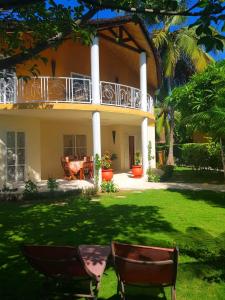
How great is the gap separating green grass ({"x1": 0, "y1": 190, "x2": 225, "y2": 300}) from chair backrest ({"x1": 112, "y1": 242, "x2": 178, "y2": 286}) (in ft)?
2.69

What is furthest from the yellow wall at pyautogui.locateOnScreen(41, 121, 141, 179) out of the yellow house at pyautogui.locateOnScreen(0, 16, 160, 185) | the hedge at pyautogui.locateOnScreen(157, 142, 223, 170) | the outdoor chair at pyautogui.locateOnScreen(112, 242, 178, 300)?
the outdoor chair at pyautogui.locateOnScreen(112, 242, 178, 300)

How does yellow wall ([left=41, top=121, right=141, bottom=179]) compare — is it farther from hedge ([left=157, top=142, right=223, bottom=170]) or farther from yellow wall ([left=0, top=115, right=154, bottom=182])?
hedge ([left=157, top=142, right=223, bottom=170])

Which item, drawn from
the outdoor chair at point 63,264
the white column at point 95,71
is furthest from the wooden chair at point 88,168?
the outdoor chair at point 63,264

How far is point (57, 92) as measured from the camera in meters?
16.1

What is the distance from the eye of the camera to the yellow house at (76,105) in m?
13.6

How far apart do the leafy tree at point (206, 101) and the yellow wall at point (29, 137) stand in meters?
5.71

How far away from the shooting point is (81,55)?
1742 cm

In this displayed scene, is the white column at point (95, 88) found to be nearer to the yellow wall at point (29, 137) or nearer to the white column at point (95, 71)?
the white column at point (95, 71)

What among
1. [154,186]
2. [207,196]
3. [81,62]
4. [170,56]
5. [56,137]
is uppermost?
[170,56]

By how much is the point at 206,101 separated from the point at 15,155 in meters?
7.52

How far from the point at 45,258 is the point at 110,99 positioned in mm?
11824

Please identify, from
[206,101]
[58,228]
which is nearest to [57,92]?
[206,101]

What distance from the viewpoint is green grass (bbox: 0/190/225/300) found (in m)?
4.87

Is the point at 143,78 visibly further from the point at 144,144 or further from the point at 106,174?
the point at 106,174
